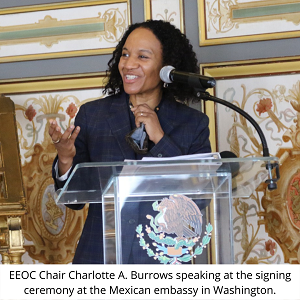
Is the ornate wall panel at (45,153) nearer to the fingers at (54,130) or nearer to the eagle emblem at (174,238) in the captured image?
the fingers at (54,130)

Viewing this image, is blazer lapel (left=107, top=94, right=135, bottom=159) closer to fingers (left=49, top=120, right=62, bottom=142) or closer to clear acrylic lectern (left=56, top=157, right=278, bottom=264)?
fingers (left=49, top=120, right=62, bottom=142)

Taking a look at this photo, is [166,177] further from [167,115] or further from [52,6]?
[52,6]

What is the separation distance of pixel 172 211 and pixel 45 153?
1590 millimetres

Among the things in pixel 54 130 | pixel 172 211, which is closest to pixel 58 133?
pixel 54 130

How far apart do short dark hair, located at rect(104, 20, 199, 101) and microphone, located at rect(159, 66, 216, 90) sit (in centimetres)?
52

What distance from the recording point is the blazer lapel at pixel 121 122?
178 centimetres

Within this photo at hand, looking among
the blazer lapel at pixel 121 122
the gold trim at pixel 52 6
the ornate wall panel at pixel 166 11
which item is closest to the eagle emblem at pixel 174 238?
the blazer lapel at pixel 121 122

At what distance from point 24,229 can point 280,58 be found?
4.98 feet

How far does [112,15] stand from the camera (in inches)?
103

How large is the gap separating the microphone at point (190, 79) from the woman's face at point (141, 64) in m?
0.40

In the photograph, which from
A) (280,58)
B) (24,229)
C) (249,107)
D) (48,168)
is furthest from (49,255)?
(280,58)

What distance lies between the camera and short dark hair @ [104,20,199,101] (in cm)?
203

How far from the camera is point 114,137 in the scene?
183cm
